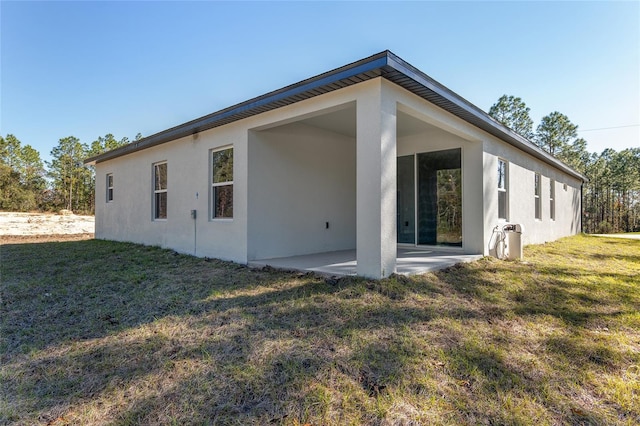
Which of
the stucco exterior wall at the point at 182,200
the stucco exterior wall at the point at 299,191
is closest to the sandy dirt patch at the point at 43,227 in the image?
the stucco exterior wall at the point at 182,200

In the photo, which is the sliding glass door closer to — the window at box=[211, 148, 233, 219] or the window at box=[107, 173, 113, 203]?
the window at box=[211, 148, 233, 219]

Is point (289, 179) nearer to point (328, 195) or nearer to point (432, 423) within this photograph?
point (328, 195)

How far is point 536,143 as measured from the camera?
2328 centimetres

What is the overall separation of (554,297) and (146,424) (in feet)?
16.2

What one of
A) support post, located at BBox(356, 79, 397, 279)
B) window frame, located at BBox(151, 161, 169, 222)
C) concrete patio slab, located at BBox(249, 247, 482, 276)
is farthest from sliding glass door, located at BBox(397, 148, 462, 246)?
window frame, located at BBox(151, 161, 169, 222)

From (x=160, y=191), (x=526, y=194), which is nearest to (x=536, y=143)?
(x=526, y=194)

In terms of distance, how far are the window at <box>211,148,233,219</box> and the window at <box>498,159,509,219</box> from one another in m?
6.30

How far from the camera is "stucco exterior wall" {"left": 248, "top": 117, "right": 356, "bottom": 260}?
6.34 metres

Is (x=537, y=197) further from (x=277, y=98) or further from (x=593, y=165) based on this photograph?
(x=593, y=165)

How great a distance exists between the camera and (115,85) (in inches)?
472

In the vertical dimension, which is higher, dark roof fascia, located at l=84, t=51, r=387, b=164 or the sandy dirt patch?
→ dark roof fascia, located at l=84, t=51, r=387, b=164

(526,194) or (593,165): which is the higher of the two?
(593,165)

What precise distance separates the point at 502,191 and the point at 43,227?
18262 mm

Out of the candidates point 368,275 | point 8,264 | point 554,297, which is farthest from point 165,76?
point 554,297
